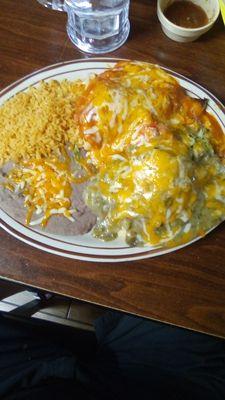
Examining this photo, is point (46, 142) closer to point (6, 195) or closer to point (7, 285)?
point (6, 195)

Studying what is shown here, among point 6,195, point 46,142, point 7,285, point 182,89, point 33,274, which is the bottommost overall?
point 7,285

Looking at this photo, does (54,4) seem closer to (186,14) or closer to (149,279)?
(186,14)

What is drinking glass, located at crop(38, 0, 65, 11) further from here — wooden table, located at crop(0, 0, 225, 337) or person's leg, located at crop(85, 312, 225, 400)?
person's leg, located at crop(85, 312, 225, 400)

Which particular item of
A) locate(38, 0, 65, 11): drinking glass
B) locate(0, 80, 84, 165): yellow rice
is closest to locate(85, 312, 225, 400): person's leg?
locate(0, 80, 84, 165): yellow rice

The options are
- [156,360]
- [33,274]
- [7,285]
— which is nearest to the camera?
[33,274]

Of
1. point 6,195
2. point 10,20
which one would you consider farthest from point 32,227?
point 10,20

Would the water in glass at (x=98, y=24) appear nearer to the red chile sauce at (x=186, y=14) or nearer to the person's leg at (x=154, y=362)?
the red chile sauce at (x=186, y=14)

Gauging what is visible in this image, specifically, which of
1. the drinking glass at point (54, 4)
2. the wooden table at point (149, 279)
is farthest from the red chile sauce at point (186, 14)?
the wooden table at point (149, 279)
